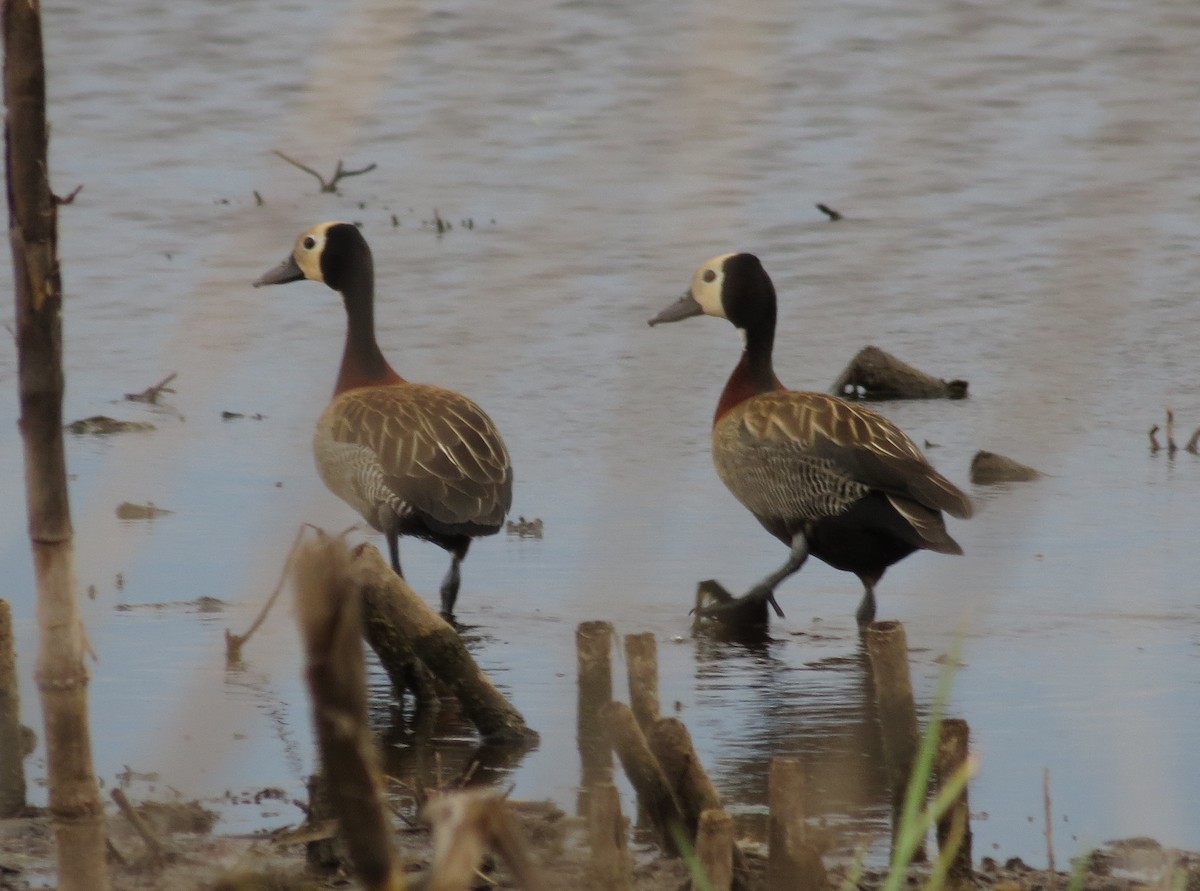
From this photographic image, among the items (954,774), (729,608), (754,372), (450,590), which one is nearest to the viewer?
(954,774)

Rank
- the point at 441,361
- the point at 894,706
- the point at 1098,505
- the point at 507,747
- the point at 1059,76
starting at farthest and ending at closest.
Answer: the point at 441,361 < the point at 1098,505 < the point at 507,747 < the point at 894,706 < the point at 1059,76

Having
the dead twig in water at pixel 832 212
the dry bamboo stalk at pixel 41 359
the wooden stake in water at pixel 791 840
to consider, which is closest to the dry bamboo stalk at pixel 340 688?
the dry bamboo stalk at pixel 41 359

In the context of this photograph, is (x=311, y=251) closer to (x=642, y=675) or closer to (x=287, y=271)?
(x=287, y=271)

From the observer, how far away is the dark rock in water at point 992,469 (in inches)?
323

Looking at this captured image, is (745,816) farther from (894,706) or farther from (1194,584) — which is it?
(1194,584)

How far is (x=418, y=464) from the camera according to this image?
7.61m

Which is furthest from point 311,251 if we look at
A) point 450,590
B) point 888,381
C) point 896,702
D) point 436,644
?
point 896,702

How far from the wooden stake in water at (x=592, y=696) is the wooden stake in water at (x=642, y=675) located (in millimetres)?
229

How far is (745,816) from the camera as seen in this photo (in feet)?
15.9

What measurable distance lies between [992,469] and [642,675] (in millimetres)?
4268

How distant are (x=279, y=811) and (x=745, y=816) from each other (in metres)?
1.10

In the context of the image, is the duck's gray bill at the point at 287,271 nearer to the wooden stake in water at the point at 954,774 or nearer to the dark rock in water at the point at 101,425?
the dark rock in water at the point at 101,425

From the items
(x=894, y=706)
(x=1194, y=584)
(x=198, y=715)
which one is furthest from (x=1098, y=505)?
(x=198, y=715)

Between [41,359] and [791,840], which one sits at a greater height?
[41,359]
